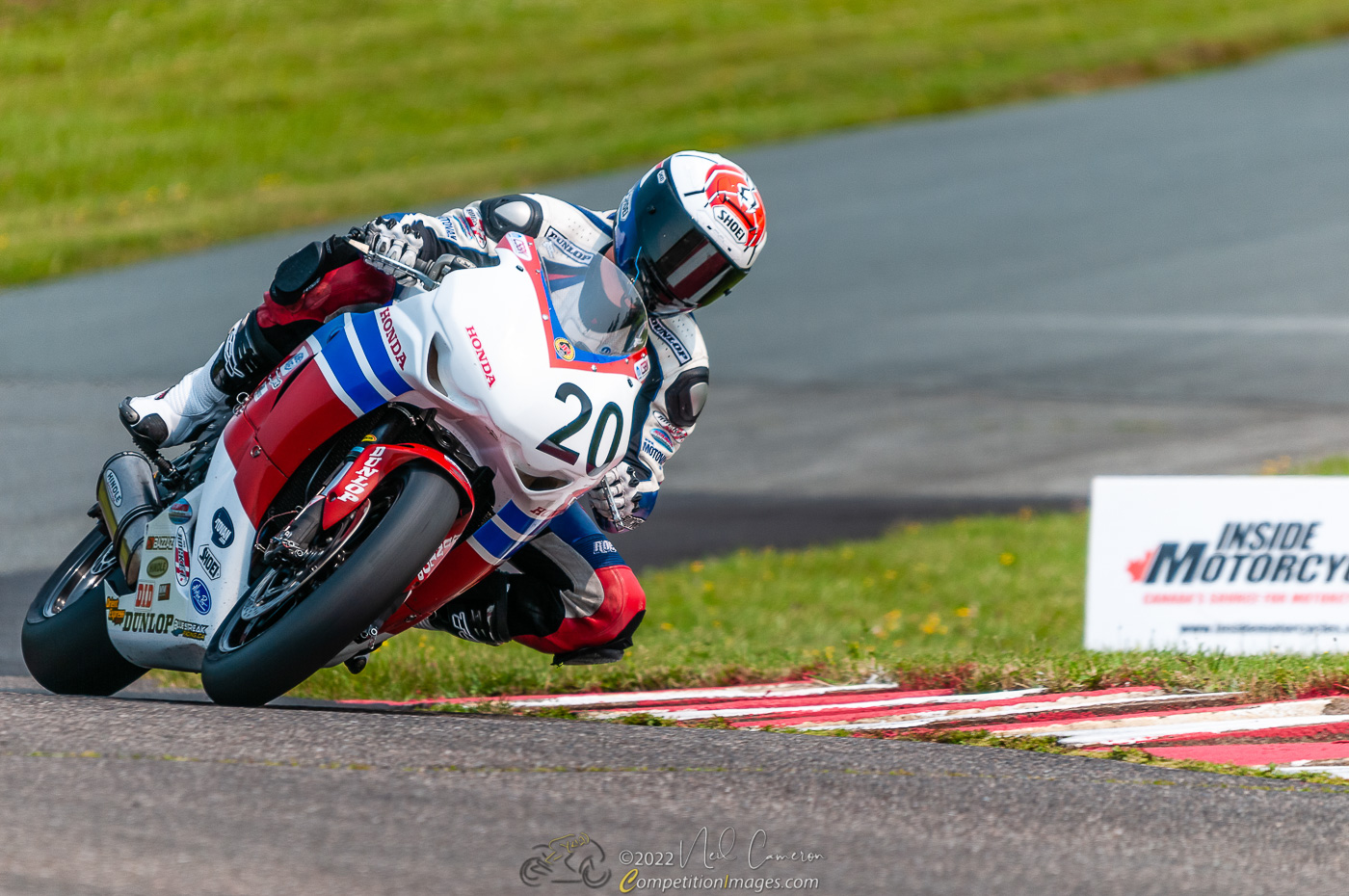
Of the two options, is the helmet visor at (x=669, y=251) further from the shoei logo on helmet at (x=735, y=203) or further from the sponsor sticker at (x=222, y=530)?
the sponsor sticker at (x=222, y=530)

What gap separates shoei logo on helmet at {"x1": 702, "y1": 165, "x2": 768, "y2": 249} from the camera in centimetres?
521

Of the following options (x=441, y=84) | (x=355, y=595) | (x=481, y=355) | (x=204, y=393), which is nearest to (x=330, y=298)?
(x=204, y=393)

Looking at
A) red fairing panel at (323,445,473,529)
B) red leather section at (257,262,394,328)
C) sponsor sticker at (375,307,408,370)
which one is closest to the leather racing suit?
red leather section at (257,262,394,328)

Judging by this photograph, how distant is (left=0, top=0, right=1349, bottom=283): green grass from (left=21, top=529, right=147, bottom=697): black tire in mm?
13533

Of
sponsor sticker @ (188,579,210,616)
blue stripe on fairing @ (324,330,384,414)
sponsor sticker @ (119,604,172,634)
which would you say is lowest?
sponsor sticker @ (119,604,172,634)

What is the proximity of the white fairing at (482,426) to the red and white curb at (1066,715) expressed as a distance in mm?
997

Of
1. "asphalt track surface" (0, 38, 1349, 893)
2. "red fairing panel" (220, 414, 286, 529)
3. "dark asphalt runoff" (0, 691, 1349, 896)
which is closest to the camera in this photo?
"dark asphalt runoff" (0, 691, 1349, 896)

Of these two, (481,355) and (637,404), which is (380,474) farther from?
(637,404)

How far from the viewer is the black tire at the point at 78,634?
5.44 meters

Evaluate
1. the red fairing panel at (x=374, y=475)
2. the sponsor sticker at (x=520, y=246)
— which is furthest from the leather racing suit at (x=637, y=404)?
the red fairing panel at (x=374, y=475)

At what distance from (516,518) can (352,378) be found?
24.9 inches

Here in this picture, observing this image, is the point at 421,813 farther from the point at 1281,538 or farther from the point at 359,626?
the point at 1281,538

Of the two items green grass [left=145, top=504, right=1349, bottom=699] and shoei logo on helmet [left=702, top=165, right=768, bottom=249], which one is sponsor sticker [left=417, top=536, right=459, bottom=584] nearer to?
shoei logo on helmet [left=702, top=165, right=768, bottom=249]

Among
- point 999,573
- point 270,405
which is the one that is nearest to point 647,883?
point 270,405
